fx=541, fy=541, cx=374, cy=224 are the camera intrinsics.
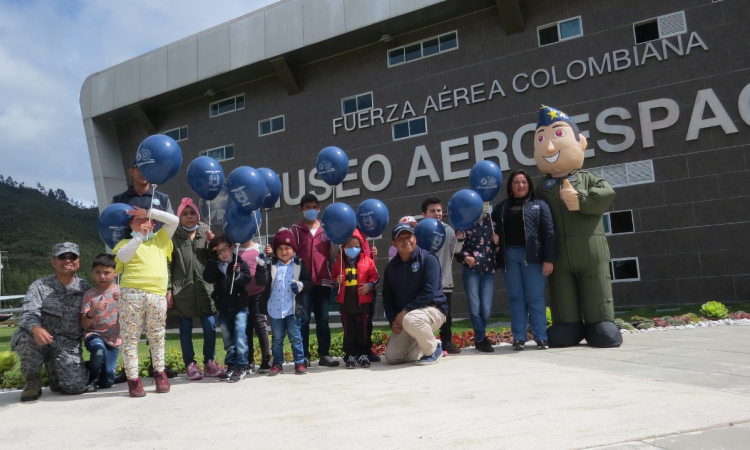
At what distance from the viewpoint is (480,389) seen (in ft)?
12.7

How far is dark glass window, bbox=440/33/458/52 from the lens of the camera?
44.7 feet

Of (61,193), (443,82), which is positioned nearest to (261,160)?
(443,82)

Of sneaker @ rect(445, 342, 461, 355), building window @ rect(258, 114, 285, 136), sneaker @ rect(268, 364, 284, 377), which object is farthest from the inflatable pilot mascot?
building window @ rect(258, 114, 285, 136)

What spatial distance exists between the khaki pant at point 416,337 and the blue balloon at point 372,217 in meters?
1.07

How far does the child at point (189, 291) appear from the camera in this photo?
540cm

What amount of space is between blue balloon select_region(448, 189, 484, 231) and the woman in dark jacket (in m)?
0.32

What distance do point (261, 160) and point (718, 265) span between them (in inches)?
478

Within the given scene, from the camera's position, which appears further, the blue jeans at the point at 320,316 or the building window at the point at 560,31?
the building window at the point at 560,31

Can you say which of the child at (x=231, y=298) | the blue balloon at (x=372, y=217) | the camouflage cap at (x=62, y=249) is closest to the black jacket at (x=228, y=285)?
the child at (x=231, y=298)

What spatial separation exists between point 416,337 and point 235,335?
5.73 ft

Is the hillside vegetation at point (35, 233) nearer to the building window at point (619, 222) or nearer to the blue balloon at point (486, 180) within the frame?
the building window at point (619, 222)

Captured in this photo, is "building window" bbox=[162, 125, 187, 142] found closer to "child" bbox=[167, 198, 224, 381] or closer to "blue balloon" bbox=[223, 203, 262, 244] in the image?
"child" bbox=[167, 198, 224, 381]

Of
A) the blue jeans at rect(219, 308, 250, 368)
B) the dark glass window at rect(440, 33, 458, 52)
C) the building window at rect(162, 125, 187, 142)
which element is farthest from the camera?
the building window at rect(162, 125, 187, 142)

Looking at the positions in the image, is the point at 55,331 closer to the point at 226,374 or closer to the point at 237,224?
the point at 226,374
